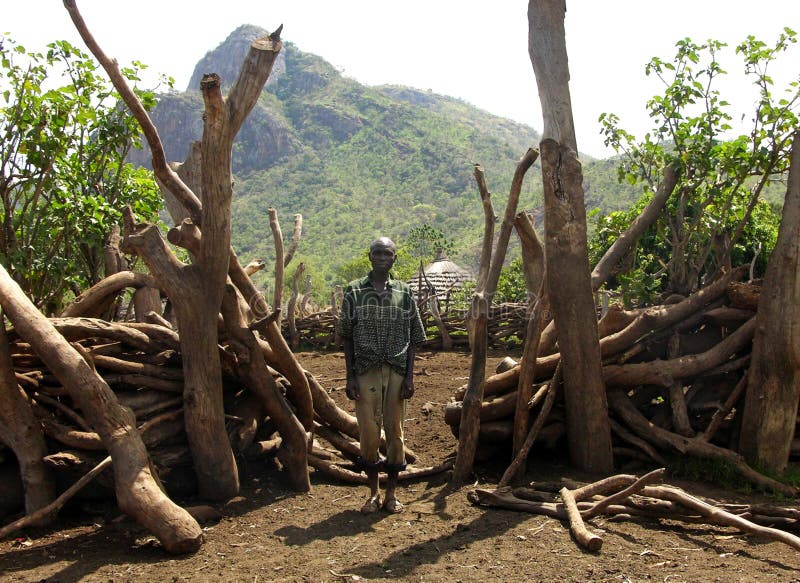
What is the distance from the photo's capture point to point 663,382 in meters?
5.52

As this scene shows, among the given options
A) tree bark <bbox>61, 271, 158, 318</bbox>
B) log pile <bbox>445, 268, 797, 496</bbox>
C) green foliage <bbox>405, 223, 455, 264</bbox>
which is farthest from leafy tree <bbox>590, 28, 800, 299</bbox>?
green foliage <bbox>405, 223, 455, 264</bbox>

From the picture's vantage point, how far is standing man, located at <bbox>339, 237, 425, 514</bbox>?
195 inches

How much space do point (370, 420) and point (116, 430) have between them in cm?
158

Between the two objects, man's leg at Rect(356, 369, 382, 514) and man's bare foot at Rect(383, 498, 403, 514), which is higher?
man's leg at Rect(356, 369, 382, 514)

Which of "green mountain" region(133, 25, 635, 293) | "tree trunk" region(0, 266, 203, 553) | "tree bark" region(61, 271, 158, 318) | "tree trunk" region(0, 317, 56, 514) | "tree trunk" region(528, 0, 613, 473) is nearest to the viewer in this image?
"tree trunk" region(0, 266, 203, 553)

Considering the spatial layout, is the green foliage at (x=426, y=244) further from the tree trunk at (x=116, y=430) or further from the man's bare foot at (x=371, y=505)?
the tree trunk at (x=116, y=430)

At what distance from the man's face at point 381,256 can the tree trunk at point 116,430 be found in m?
1.77

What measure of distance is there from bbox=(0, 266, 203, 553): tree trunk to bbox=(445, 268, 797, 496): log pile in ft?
8.06

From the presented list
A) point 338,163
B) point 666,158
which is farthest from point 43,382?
point 338,163

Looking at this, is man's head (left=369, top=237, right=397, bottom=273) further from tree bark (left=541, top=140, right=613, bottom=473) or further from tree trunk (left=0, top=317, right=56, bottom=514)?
tree trunk (left=0, top=317, right=56, bottom=514)

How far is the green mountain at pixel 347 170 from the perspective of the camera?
170 feet

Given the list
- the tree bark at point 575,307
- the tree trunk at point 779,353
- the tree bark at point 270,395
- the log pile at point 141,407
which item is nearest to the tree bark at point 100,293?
the log pile at point 141,407

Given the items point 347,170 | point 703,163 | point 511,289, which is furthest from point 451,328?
point 347,170

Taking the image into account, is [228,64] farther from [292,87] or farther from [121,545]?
[121,545]
